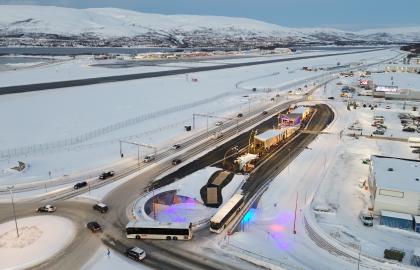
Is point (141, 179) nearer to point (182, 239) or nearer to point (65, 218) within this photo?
point (65, 218)

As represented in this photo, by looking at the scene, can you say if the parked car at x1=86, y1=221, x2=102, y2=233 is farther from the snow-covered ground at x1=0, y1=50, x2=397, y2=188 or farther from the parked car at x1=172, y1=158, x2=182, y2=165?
the parked car at x1=172, y1=158, x2=182, y2=165

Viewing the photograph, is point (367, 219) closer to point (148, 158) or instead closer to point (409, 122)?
point (148, 158)

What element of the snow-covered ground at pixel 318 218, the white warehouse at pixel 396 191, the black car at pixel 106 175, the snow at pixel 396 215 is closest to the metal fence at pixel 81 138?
the black car at pixel 106 175

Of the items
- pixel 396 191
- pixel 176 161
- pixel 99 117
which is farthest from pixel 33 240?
pixel 99 117

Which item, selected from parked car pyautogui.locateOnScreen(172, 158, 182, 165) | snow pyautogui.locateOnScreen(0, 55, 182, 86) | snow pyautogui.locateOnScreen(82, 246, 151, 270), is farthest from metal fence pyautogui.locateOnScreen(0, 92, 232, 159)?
snow pyautogui.locateOnScreen(0, 55, 182, 86)

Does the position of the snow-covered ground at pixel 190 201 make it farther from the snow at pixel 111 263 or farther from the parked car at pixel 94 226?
the snow at pixel 111 263

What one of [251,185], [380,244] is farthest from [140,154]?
[380,244]
